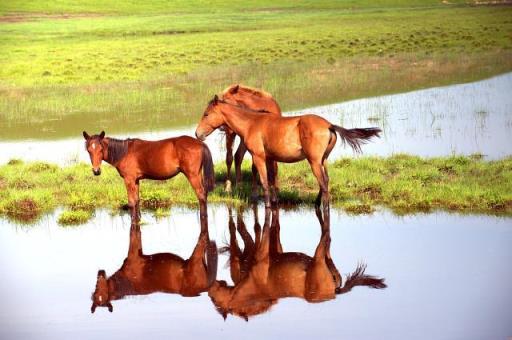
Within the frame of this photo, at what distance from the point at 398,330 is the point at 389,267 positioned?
2.02 meters

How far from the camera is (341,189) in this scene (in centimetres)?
1427

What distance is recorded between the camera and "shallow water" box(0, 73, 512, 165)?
59.4ft

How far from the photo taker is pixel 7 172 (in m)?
16.5

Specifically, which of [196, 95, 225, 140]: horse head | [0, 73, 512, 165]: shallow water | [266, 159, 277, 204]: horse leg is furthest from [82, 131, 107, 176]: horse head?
[0, 73, 512, 165]: shallow water

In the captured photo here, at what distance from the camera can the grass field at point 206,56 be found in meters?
25.6

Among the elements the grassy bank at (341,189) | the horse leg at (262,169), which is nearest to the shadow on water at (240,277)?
the horse leg at (262,169)

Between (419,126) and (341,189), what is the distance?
717 cm

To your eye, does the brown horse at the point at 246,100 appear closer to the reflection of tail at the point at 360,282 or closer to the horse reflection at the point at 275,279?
the horse reflection at the point at 275,279

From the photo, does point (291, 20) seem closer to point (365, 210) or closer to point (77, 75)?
point (77, 75)

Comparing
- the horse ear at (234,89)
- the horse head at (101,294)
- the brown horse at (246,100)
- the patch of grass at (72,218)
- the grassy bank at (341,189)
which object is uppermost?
the horse ear at (234,89)

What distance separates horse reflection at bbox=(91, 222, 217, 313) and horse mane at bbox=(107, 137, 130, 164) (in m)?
1.65

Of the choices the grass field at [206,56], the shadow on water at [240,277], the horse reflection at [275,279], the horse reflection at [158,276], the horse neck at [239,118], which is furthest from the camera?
the grass field at [206,56]

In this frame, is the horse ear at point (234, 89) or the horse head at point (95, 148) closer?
the horse head at point (95, 148)

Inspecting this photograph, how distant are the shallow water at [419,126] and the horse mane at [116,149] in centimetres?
494
